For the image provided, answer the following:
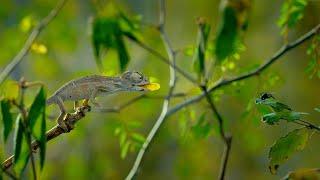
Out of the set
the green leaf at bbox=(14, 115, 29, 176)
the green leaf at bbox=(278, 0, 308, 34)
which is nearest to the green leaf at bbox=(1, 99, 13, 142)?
the green leaf at bbox=(14, 115, 29, 176)

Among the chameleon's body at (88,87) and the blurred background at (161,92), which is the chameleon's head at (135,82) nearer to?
the chameleon's body at (88,87)

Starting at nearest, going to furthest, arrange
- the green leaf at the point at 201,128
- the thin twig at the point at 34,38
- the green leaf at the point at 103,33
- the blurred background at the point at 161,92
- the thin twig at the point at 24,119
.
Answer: the thin twig at the point at 24,119 → the green leaf at the point at 103,33 → the thin twig at the point at 34,38 → the green leaf at the point at 201,128 → the blurred background at the point at 161,92

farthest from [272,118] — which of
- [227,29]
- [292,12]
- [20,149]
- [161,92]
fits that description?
[161,92]

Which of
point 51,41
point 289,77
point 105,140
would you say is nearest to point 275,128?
point 289,77

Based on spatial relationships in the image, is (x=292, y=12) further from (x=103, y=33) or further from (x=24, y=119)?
(x=24, y=119)

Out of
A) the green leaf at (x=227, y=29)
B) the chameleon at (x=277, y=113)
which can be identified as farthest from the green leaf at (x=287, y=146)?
the green leaf at (x=227, y=29)

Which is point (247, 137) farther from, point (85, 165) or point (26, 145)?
point (26, 145)
